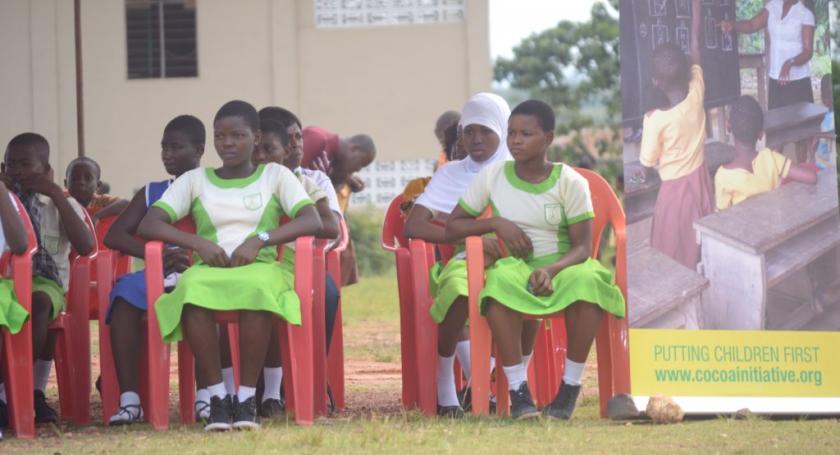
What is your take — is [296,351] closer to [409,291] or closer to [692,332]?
[409,291]

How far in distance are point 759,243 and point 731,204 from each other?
22cm

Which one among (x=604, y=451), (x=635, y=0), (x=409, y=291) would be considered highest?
(x=635, y=0)

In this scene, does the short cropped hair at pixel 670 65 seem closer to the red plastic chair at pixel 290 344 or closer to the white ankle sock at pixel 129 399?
the red plastic chair at pixel 290 344

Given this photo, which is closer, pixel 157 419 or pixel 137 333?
pixel 157 419

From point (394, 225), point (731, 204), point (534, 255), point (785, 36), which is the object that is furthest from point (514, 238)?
point (785, 36)

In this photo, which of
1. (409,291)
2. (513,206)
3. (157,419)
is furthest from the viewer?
(409,291)

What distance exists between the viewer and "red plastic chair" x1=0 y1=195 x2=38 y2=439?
6484mm

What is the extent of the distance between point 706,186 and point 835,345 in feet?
3.05

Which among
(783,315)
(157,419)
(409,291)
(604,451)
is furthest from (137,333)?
(783,315)

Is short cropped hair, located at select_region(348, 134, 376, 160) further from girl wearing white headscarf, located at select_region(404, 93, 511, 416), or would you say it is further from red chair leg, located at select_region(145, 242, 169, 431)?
red chair leg, located at select_region(145, 242, 169, 431)

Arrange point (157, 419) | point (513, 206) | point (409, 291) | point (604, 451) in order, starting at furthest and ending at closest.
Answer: point (409, 291) → point (513, 206) → point (157, 419) → point (604, 451)

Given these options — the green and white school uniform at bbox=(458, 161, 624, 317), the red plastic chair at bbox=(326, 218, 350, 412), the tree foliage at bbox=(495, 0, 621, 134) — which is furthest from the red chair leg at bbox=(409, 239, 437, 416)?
the tree foliage at bbox=(495, 0, 621, 134)

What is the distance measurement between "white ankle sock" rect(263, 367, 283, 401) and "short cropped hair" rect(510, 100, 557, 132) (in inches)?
67.1

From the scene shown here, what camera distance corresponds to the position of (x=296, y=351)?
6531 millimetres
